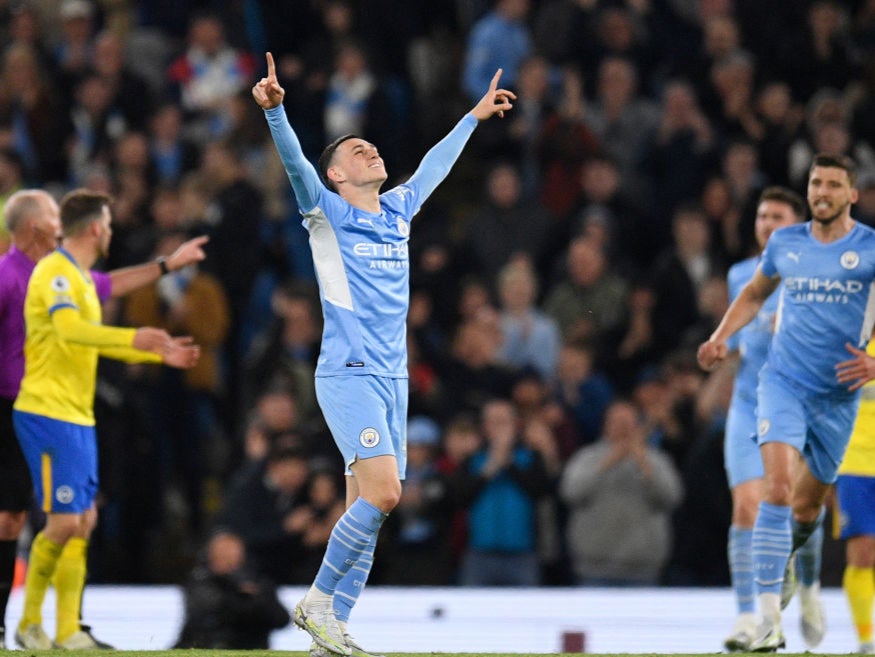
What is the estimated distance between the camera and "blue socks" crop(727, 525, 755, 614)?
1069 centimetres

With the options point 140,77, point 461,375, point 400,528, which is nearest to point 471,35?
point 140,77

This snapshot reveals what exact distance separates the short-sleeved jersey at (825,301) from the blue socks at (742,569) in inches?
61.8

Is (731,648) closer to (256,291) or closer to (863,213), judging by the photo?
(863,213)

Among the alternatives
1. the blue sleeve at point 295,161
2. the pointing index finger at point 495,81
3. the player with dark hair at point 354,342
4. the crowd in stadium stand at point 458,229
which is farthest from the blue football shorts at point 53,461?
the crowd in stadium stand at point 458,229

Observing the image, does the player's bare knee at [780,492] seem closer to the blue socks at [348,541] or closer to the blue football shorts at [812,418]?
the blue football shorts at [812,418]

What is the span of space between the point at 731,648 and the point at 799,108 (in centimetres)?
717

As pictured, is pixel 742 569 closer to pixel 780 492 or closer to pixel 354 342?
pixel 780 492

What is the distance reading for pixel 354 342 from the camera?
8203 mm

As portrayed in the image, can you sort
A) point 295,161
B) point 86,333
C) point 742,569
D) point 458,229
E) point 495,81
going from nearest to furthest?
point 295,161
point 495,81
point 86,333
point 742,569
point 458,229

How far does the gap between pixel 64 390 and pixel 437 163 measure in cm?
250

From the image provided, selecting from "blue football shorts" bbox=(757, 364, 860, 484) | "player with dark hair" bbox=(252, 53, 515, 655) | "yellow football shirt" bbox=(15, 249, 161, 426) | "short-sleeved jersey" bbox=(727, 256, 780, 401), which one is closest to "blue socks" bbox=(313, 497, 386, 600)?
"player with dark hair" bbox=(252, 53, 515, 655)

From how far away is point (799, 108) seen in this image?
15984 mm

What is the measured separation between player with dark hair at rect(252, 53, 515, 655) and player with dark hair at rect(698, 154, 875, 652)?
206 cm

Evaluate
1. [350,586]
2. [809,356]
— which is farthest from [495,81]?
[350,586]
